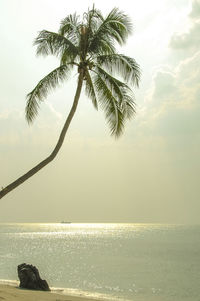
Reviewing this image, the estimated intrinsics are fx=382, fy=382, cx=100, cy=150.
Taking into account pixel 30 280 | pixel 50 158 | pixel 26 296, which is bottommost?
pixel 30 280

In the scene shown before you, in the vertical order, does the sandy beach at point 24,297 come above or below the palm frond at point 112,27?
below

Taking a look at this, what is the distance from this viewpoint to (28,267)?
85.3 ft

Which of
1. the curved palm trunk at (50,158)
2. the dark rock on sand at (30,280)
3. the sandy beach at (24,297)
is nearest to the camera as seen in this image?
A: the curved palm trunk at (50,158)

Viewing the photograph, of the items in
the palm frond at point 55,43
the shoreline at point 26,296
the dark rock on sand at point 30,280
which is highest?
the palm frond at point 55,43

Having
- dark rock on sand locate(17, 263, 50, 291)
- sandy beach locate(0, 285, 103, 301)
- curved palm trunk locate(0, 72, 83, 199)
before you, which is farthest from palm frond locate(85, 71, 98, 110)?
dark rock on sand locate(17, 263, 50, 291)

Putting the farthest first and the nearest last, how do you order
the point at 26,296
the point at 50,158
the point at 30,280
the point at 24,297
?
the point at 30,280 → the point at 26,296 → the point at 24,297 → the point at 50,158

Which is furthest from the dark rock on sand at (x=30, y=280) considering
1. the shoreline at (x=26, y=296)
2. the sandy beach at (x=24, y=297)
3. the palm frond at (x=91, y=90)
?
the palm frond at (x=91, y=90)

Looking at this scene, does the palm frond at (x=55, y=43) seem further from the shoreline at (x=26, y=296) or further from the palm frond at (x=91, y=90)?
the shoreline at (x=26, y=296)

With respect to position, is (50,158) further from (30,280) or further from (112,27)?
(30,280)

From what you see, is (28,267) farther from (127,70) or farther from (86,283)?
(127,70)

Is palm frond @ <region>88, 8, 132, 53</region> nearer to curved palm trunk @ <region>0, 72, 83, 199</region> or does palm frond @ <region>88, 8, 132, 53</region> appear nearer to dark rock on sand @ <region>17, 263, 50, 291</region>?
curved palm trunk @ <region>0, 72, 83, 199</region>

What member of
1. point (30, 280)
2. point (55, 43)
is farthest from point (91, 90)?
point (30, 280)

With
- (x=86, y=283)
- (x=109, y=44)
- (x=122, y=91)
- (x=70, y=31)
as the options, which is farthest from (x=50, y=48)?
(x=86, y=283)

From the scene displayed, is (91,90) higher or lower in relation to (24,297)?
higher
